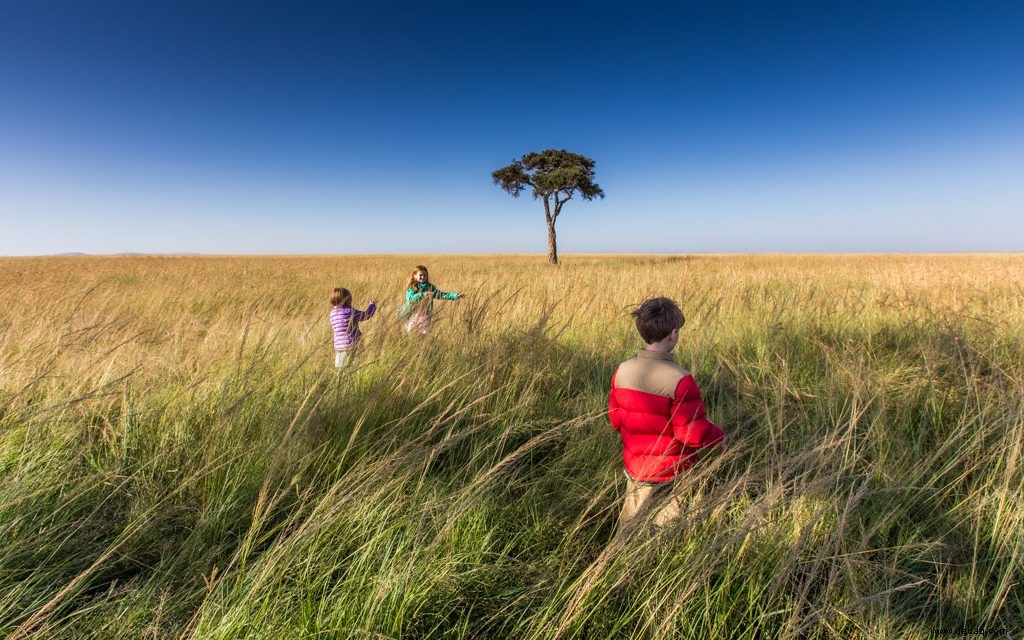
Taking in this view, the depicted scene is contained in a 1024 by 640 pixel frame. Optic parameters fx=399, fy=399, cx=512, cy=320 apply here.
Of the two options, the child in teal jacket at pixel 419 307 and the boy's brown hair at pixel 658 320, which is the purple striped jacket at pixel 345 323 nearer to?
the child in teal jacket at pixel 419 307

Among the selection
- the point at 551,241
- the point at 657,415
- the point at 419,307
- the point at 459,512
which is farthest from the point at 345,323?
the point at 551,241

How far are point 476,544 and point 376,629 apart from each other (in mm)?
357

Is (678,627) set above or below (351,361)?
below

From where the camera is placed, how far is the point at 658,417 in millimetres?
1456

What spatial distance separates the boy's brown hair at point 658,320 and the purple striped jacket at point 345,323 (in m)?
2.36

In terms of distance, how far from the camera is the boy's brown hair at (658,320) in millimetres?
1530

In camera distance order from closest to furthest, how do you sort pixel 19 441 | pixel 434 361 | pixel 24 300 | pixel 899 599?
pixel 899 599 < pixel 19 441 < pixel 434 361 < pixel 24 300

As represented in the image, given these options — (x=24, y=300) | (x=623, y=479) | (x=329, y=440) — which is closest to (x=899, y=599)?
(x=623, y=479)

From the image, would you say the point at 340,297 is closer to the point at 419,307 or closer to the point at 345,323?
the point at 345,323

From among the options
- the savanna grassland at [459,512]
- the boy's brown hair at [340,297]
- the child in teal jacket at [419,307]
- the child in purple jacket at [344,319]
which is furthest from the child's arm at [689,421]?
the boy's brown hair at [340,297]

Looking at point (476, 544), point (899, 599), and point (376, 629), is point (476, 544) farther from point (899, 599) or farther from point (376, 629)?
point (899, 599)

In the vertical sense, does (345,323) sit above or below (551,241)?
below

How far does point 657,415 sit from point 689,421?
0.35 ft

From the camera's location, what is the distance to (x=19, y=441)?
1602mm
